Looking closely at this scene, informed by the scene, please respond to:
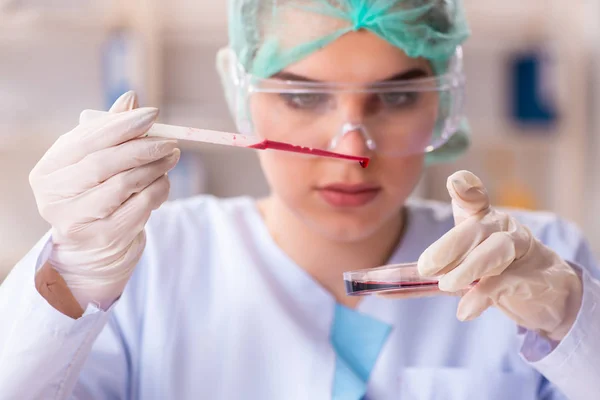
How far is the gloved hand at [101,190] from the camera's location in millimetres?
947

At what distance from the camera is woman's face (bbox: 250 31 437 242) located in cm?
113

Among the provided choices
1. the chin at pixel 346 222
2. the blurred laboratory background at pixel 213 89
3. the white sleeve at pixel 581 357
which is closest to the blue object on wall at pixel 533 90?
the blurred laboratory background at pixel 213 89

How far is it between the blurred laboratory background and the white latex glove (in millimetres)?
1967

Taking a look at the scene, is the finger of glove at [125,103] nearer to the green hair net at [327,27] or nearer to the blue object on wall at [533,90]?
the green hair net at [327,27]

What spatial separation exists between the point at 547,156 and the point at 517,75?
44 centimetres

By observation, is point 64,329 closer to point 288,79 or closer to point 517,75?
point 288,79

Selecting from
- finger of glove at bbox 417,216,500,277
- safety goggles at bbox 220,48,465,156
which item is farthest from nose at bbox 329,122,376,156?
finger of glove at bbox 417,216,500,277

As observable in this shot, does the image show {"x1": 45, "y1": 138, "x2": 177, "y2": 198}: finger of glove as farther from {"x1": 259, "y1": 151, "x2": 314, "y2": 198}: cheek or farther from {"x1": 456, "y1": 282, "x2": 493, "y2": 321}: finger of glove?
{"x1": 456, "y1": 282, "x2": 493, "y2": 321}: finger of glove

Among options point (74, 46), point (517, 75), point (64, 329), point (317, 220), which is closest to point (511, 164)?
point (517, 75)

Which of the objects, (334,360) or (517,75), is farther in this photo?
(517,75)

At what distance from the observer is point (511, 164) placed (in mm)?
3352

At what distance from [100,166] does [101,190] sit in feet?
0.11

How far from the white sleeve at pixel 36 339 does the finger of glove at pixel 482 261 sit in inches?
19.8

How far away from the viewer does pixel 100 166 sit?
0.95 meters
